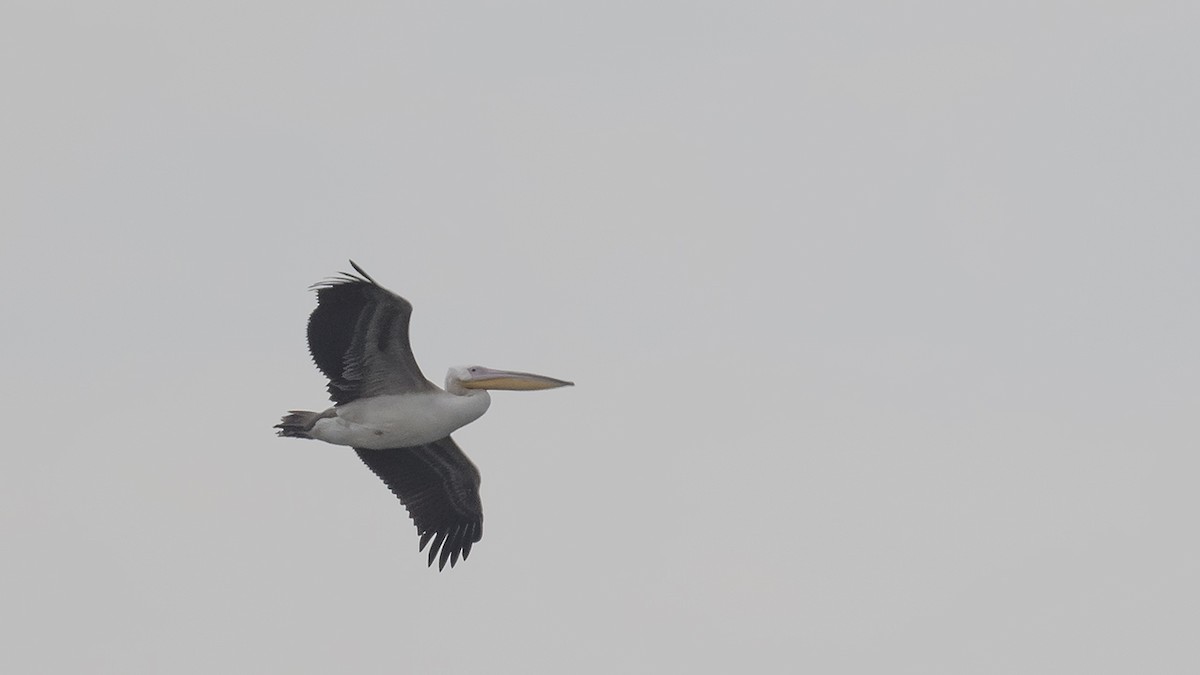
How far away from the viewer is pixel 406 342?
21.4 m

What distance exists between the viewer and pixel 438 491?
23.9m

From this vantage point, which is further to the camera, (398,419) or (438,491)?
(438,491)

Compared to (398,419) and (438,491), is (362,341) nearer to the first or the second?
(398,419)

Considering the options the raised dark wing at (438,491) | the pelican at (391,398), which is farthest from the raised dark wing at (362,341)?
the raised dark wing at (438,491)

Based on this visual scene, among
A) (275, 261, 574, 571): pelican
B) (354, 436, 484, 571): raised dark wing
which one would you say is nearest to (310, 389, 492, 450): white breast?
(275, 261, 574, 571): pelican

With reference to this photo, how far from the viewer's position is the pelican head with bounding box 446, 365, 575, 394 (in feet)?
73.8

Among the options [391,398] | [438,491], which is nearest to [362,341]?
[391,398]

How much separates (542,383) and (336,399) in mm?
2267

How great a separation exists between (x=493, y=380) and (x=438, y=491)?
184 centimetres

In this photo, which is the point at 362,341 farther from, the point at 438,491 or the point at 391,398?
the point at 438,491

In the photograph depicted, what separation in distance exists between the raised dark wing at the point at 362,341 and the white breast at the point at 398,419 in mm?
112

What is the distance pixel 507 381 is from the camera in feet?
74.6

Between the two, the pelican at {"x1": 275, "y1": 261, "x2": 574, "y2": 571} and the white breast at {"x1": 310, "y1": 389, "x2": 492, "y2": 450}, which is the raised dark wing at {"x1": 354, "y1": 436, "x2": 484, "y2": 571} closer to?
the pelican at {"x1": 275, "y1": 261, "x2": 574, "y2": 571}

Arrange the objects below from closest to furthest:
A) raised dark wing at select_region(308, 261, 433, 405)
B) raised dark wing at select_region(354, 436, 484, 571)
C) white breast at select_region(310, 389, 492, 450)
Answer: raised dark wing at select_region(308, 261, 433, 405)
white breast at select_region(310, 389, 492, 450)
raised dark wing at select_region(354, 436, 484, 571)
